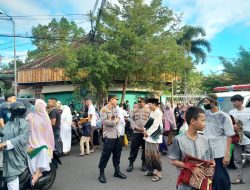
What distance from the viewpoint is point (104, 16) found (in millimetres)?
17938

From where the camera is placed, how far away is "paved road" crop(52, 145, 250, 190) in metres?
7.07

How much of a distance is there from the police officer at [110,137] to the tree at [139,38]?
906 cm

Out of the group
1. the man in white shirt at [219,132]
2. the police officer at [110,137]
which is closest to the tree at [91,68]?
the police officer at [110,137]

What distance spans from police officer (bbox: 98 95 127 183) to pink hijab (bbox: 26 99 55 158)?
1.45 m

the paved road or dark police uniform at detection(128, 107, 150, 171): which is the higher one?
dark police uniform at detection(128, 107, 150, 171)

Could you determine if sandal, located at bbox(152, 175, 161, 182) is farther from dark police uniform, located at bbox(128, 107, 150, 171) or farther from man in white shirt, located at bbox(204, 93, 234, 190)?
man in white shirt, located at bbox(204, 93, 234, 190)

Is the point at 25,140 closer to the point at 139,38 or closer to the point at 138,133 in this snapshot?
the point at 138,133

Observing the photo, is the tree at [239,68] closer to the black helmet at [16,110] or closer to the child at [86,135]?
the child at [86,135]

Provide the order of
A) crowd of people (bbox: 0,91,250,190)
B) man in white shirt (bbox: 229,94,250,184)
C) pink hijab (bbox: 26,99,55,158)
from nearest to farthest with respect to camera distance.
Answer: crowd of people (bbox: 0,91,250,190)
pink hijab (bbox: 26,99,55,158)
man in white shirt (bbox: 229,94,250,184)

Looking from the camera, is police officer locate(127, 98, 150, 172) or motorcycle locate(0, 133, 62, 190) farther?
police officer locate(127, 98, 150, 172)

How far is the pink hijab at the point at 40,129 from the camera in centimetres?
623

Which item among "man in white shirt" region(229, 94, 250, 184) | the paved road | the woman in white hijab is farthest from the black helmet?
the woman in white hijab

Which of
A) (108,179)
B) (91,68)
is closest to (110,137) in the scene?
(108,179)

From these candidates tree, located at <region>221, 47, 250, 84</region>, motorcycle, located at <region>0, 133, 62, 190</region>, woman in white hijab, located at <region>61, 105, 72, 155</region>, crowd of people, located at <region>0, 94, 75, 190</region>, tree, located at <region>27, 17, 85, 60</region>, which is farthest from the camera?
tree, located at <region>27, 17, 85, 60</region>
